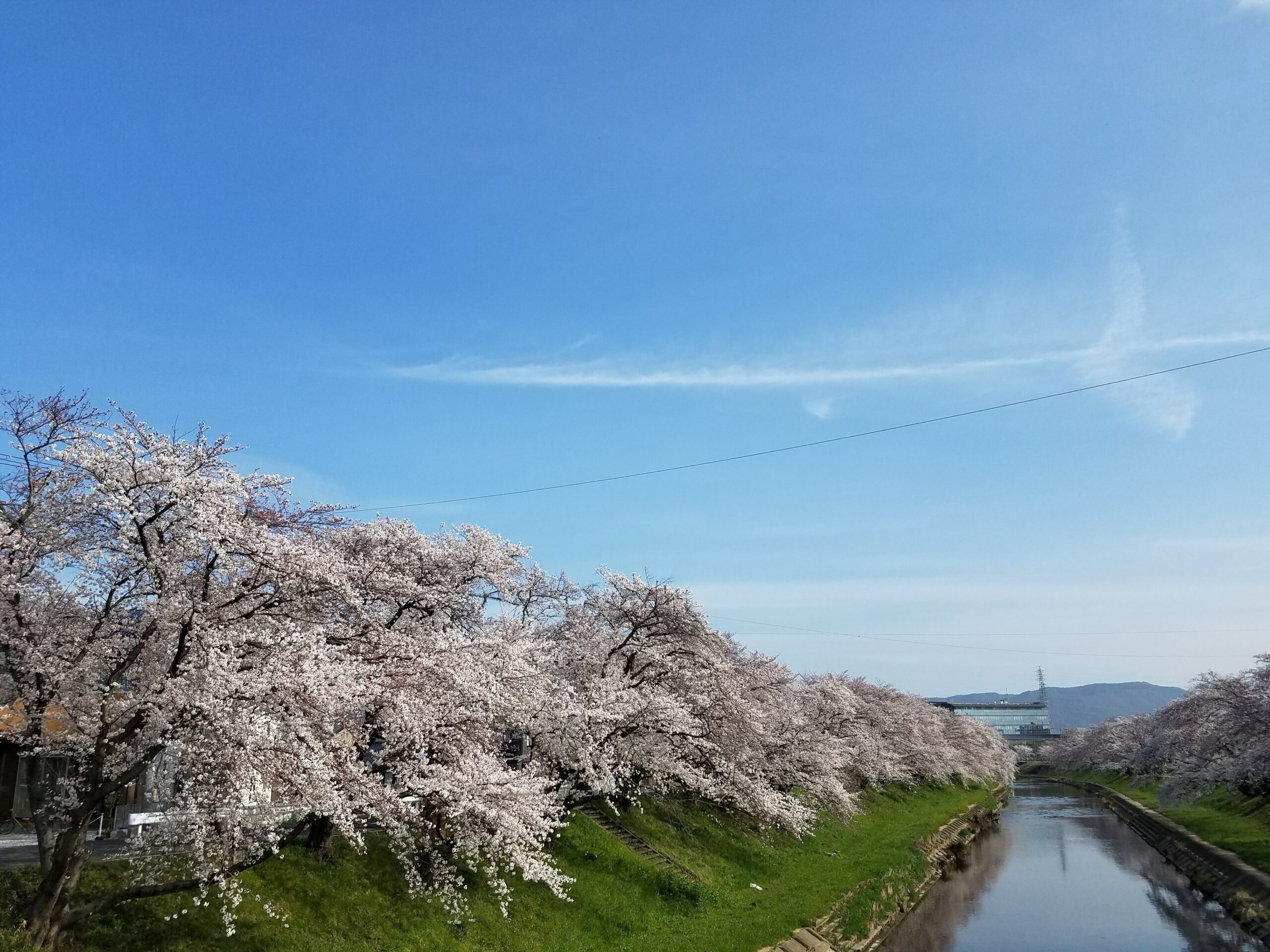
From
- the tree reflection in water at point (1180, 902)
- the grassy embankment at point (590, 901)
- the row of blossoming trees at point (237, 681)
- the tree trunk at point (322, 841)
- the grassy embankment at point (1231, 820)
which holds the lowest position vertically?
the tree reflection in water at point (1180, 902)

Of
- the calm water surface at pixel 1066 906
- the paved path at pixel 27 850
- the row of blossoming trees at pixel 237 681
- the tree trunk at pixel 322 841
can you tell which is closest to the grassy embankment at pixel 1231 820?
the calm water surface at pixel 1066 906

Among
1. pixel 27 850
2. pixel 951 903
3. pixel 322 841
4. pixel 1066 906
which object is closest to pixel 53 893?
pixel 322 841

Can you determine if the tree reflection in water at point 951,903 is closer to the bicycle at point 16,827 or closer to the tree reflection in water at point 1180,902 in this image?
the tree reflection in water at point 1180,902

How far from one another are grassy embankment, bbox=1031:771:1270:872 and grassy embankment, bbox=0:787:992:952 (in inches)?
666

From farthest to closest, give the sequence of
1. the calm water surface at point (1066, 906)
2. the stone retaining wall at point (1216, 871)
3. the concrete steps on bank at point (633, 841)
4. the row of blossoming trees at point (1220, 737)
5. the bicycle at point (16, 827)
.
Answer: the row of blossoming trees at point (1220, 737), the stone retaining wall at point (1216, 871), the concrete steps on bank at point (633, 841), the calm water surface at point (1066, 906), the bicycle at point (16, 827)

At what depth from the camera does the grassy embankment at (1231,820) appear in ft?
145

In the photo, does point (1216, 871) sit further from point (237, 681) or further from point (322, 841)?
point (237, 681)

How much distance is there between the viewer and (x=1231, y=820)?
5572cm

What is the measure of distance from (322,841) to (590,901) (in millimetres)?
9155

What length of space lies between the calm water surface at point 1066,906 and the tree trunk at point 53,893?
2724cm

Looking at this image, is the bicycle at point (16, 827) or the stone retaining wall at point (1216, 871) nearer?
the bicycle at point (16, 827)

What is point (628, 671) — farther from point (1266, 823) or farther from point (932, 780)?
point (932, 780)

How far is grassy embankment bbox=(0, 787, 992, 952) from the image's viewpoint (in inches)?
739

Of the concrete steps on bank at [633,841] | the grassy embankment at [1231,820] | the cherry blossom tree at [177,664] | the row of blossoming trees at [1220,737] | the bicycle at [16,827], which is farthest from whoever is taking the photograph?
the grassy embankment at [1231,820]
